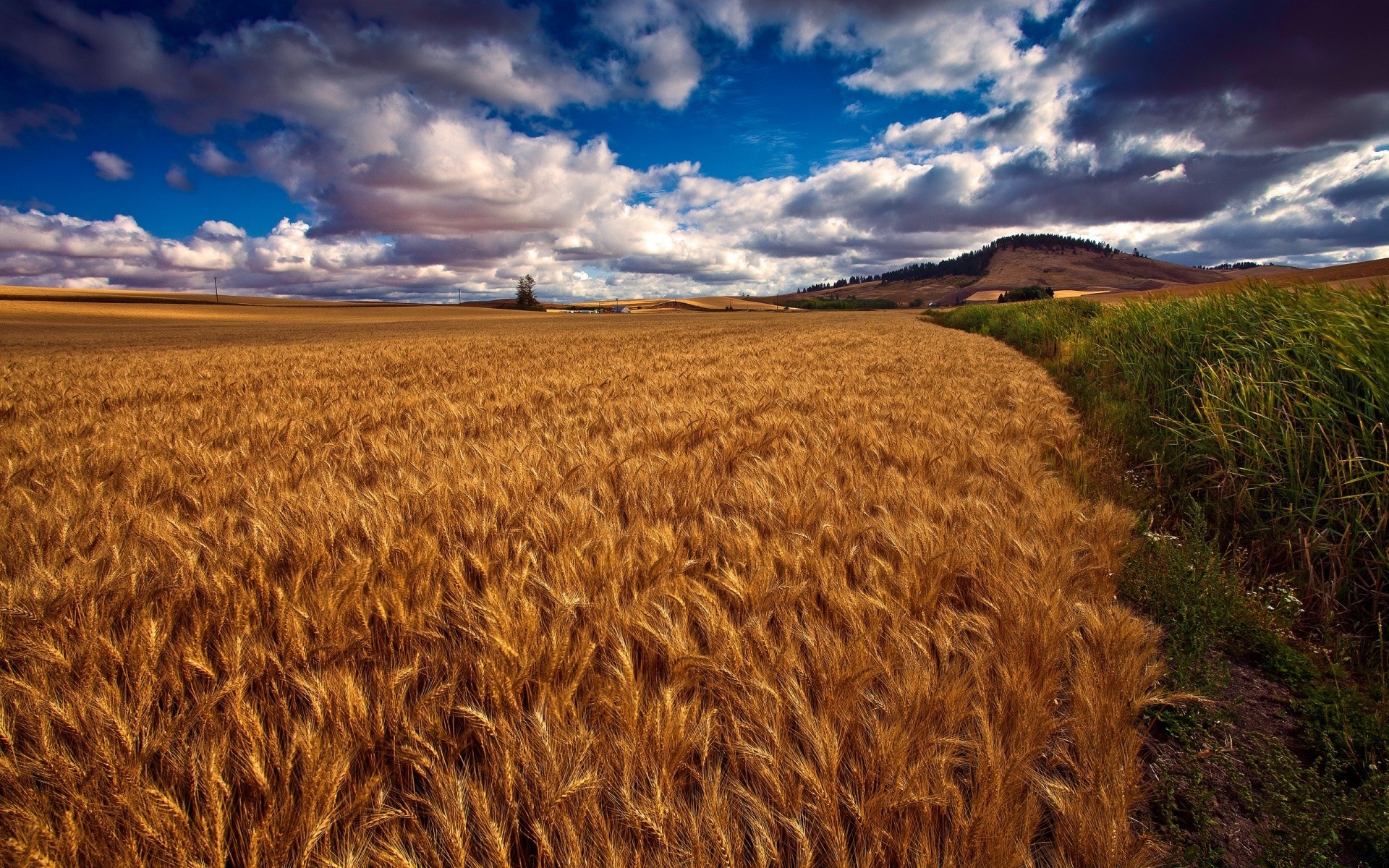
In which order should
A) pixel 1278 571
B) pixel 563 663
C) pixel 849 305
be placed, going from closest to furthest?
pixel 563 663, pixel 1278 571, pixel 849 305

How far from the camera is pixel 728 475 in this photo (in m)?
3.37

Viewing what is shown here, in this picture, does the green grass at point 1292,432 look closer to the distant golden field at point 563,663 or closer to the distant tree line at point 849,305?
the distant golden field at point 563,663

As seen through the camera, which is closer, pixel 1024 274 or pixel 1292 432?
pixel 1292 432

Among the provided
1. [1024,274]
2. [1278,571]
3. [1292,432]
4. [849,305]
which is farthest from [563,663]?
[1024,274]

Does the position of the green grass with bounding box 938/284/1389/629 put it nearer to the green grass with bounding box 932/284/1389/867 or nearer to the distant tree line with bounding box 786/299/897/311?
the green grass with bounding box 932/284/1389/867

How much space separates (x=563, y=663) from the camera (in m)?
1.53

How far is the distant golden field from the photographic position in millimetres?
1069

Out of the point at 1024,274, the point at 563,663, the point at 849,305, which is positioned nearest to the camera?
the point at 563,663

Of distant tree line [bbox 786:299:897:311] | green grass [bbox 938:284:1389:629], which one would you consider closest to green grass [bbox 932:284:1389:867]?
green grass [bbox 938:284:1389:629]

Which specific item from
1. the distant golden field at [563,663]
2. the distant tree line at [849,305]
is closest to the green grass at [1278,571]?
the distant golden field at [563,663]

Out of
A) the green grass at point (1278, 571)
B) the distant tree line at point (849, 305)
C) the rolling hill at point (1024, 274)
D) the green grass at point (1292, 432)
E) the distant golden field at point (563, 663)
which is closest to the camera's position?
the distant golden field at point (563, 663)

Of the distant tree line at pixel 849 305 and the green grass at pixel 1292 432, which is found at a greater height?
the distant tree line at pixel 849 305

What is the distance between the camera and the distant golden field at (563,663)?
3.51 ft

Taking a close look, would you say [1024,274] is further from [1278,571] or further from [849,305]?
[1278,571]
